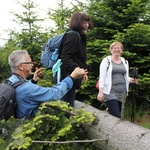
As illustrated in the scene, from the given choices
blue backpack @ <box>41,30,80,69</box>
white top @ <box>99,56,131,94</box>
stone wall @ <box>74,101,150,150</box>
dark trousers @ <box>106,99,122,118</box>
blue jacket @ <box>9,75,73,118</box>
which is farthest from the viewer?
white top @ <box>99,56,131,94</box>

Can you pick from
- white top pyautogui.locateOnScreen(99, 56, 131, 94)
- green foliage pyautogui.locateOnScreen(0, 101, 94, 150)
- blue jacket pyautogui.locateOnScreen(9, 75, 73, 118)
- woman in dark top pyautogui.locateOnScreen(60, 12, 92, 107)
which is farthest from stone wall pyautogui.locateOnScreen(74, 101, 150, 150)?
white top pyautogui.locateOnScreen(99, 56, 131, 94)

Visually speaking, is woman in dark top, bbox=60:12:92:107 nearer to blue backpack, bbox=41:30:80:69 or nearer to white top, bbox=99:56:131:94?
blue backpack, bbox=41:30:80:69

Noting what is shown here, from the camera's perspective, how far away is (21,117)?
11.1ft

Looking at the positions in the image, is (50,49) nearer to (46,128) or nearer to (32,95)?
(32,95)

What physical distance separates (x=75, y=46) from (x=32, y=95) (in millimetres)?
1166

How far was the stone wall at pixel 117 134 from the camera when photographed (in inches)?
115

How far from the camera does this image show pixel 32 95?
127 inches

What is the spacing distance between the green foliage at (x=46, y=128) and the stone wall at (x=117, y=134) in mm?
145

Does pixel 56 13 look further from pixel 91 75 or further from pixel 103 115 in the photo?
pixel 103 115

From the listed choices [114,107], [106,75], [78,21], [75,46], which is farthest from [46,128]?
[106,75]

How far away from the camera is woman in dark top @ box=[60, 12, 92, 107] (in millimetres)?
4070

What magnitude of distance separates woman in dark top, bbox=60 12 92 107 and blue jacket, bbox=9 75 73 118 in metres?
0.74

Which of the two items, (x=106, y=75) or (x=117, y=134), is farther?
(x=106, y=75)

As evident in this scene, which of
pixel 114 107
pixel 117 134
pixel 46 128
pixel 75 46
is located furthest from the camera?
pixel 114 107
